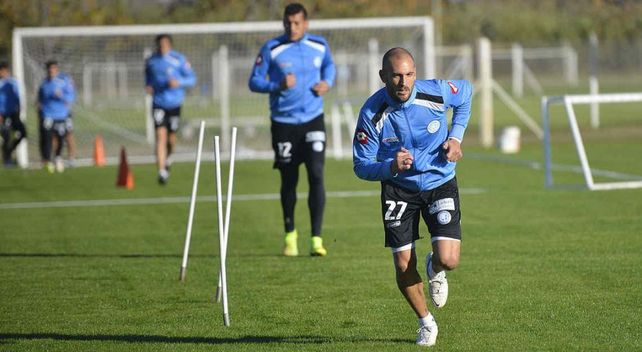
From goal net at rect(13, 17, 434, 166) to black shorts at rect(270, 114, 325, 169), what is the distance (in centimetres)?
1451

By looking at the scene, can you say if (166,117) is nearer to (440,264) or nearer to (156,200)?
(156,200)

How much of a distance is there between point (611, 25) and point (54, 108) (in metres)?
44.5

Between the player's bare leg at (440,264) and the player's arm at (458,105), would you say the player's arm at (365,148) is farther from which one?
the player's bare leg at (440,264)

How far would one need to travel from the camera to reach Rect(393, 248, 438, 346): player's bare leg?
7.55 meters

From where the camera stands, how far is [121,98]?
115ft

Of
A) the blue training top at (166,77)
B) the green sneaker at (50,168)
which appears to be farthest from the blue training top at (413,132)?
the green sneaker at (50,168)

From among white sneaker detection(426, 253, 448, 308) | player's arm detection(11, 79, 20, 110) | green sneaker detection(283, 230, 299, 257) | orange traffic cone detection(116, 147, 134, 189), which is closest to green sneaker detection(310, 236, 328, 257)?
green sneaker detection(283, 230, 299, 257)

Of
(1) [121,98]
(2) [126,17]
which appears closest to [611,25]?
(2) [126,17]

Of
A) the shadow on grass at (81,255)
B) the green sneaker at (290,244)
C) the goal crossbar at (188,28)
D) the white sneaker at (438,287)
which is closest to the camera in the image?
the white sneaker at (438,287)

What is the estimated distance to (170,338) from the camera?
8.12 m

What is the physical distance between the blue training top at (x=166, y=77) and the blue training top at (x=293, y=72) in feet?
24.1

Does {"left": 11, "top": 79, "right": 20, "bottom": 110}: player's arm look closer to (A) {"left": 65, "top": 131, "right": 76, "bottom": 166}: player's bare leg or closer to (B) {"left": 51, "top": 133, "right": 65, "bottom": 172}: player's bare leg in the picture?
(B) {"left": 51, "top": 133, "right": 65, "bottom": 172}: player's bare leg

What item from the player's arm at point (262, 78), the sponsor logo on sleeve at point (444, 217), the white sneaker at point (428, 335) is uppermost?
the player's arm at point (262, 78)

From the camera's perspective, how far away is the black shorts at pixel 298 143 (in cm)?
1212
